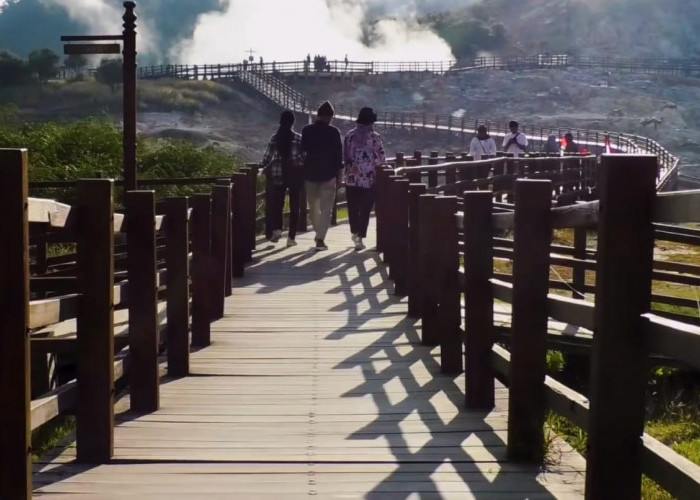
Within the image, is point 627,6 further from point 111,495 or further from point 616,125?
point 111,495

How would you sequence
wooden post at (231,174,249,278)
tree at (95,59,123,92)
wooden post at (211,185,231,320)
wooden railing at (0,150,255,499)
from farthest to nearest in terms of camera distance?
1. tree at (95,59,123,92)
2. wooden post at (231,174,249,278)
3. wooden post at (211,185,231,320)
4. wooden railing at (0,150,255,499)

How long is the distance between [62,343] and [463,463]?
115 inches

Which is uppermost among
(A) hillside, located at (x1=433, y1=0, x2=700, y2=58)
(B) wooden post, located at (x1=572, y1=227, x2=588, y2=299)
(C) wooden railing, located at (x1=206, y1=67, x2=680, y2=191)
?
(A) hillside, located at (x1=433, y1=0, x2=700, y2=58)

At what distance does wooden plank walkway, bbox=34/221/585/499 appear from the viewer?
5012 millimetres

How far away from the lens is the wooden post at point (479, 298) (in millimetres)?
6215

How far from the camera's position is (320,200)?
1417 cm

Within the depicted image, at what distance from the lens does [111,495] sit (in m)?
4.85

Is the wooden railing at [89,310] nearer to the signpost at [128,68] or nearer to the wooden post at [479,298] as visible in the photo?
the wooden post at [479,298]

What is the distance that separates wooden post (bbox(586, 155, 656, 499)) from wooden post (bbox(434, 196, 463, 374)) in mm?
2951

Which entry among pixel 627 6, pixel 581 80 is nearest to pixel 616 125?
pixel 581 80

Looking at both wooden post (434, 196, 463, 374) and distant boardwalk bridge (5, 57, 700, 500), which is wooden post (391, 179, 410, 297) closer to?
distant boardwalk bridge (5, 57, 700, 500)

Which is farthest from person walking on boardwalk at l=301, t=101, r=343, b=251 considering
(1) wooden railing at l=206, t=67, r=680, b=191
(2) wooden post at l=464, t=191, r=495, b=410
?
(1) wooden railing at l=206, t=67, r=680, b=191

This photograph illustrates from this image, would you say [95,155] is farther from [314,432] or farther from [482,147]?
[314,432]

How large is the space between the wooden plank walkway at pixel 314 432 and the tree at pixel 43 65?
72182 mm
